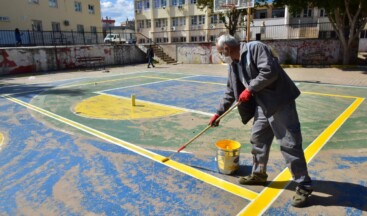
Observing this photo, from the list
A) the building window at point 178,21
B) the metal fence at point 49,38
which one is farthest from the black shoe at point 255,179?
the building window at point 178,21

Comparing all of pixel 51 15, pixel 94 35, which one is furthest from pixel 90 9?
pixel 94 35

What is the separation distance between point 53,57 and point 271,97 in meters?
21.2

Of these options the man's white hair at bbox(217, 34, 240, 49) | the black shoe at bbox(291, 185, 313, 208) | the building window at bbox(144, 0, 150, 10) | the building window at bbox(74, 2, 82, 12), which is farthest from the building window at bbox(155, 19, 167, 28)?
the black shoe at bbox(291, 185, 313, 208)

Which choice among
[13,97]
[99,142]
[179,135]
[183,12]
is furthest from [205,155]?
[183,12]

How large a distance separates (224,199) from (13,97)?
34.2ft

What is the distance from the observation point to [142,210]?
331cm

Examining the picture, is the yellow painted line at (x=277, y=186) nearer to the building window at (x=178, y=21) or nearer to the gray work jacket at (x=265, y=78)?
the gray work jacket at (x=265, y=78)

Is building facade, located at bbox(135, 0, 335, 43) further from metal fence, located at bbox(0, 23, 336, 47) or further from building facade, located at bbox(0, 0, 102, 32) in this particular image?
metal fence, located at bbox(0, 23, 336, 47)

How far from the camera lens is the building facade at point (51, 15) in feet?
87.6

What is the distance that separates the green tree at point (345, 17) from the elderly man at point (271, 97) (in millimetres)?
16841

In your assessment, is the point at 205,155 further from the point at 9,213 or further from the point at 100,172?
the point at 9,213

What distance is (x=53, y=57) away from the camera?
21016 mm

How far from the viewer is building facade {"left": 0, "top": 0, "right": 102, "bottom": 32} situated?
87.6 feet

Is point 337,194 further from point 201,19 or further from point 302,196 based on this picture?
point 201,19
